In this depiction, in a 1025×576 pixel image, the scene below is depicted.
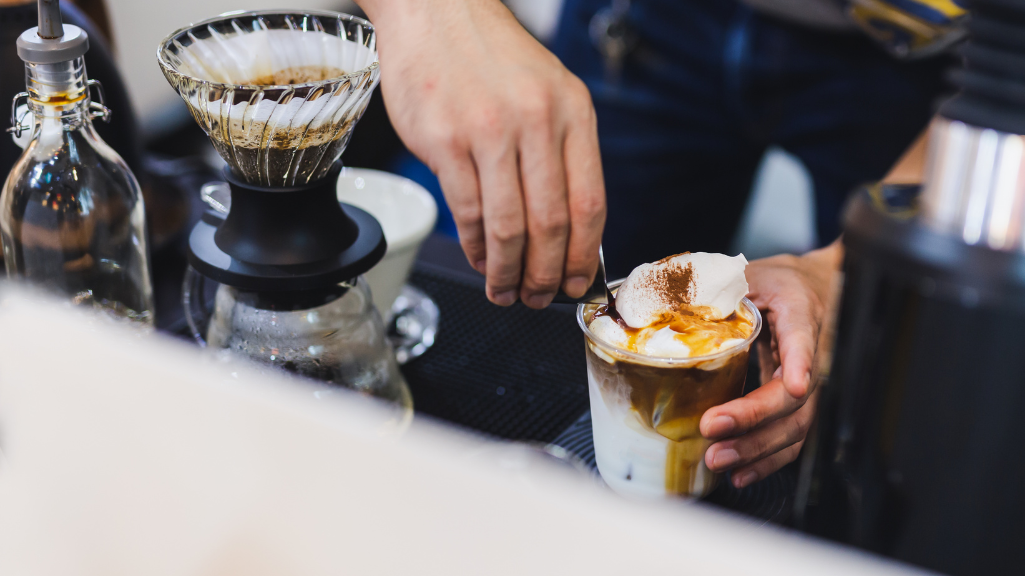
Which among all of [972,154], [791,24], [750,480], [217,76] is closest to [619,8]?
[791,24]

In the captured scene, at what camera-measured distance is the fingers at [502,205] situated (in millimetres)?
496

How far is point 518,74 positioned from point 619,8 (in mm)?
815

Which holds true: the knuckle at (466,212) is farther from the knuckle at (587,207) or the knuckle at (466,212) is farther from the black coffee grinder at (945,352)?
the black coffee grinder at (945,352)

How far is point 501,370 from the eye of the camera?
0.72m

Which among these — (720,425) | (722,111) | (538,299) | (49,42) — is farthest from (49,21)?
(722,111)

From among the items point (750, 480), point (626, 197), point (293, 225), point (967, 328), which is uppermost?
point (967, 328)

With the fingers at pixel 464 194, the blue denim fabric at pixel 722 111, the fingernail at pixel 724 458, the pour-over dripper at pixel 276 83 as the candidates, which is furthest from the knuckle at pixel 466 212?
the blue denim fabric at pixel 722 111

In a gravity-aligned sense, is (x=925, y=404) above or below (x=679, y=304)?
above

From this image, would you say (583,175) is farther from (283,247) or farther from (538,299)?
(283,247)

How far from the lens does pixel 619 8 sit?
1.25 meters

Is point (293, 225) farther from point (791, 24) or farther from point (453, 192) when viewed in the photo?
point (791, 24)

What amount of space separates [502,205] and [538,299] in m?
0.09

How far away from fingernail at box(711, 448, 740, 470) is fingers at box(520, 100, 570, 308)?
0.15 m

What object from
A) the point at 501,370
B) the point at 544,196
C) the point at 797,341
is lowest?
the point at 501,370
